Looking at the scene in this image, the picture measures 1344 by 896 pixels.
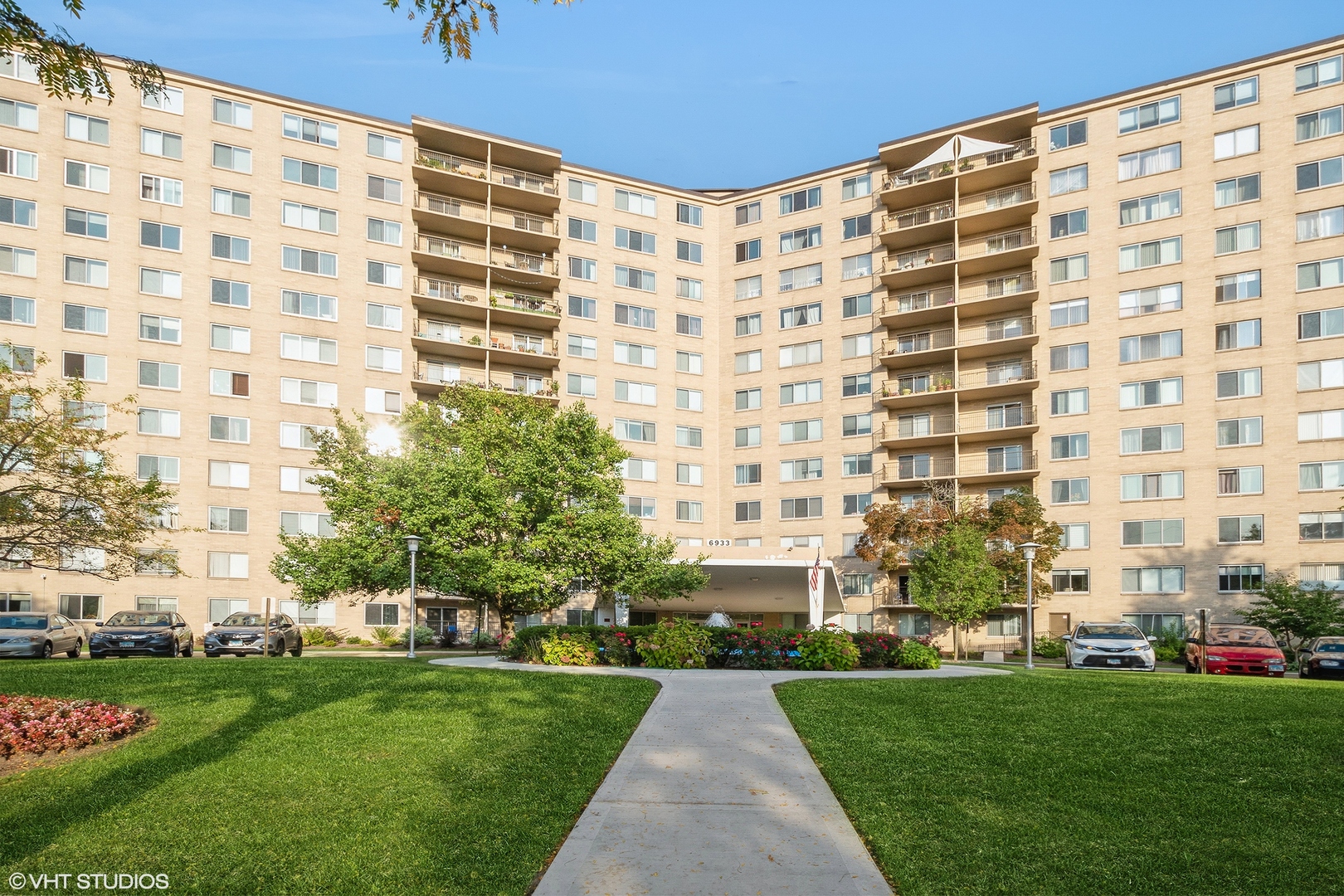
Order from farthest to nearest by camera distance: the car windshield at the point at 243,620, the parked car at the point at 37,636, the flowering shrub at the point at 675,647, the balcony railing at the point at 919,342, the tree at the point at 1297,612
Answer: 1. the balcony railing at the point at 919,342
2. the tree at the point at 1297,612
3. the car windshield at the point at 243,620
4. the parked car at the point at 37,636
5. the flowering shrub at the point at 675,647

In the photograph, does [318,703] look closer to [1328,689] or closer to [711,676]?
[711,676]

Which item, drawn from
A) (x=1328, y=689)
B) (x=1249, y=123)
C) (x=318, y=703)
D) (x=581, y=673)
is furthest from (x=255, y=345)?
(x=1249, y=123)

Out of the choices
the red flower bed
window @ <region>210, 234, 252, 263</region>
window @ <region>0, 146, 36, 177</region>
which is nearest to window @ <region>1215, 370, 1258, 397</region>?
window @ <region>210, 234, 252, 263</region>

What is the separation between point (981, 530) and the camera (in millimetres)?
50281

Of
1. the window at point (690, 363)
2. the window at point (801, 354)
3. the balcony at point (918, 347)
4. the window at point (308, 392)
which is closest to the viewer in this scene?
the window at point (308, 392)

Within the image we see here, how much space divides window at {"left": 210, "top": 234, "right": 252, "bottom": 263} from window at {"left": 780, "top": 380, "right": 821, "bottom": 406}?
33182 mm

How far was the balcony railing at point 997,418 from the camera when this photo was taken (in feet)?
184

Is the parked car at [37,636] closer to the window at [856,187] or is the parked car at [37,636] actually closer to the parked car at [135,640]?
the parked car at [135,640]

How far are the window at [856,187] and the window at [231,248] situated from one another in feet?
119

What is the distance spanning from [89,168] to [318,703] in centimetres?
4923

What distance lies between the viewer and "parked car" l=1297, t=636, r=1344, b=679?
2809 cm

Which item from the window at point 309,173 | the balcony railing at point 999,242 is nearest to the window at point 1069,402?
the balcony railing at point 999,242

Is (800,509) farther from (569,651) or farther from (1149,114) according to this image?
(569,651)

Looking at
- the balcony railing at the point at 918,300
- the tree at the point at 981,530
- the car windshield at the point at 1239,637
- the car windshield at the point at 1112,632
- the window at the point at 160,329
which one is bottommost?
the car windshield at the point at 1239,637
